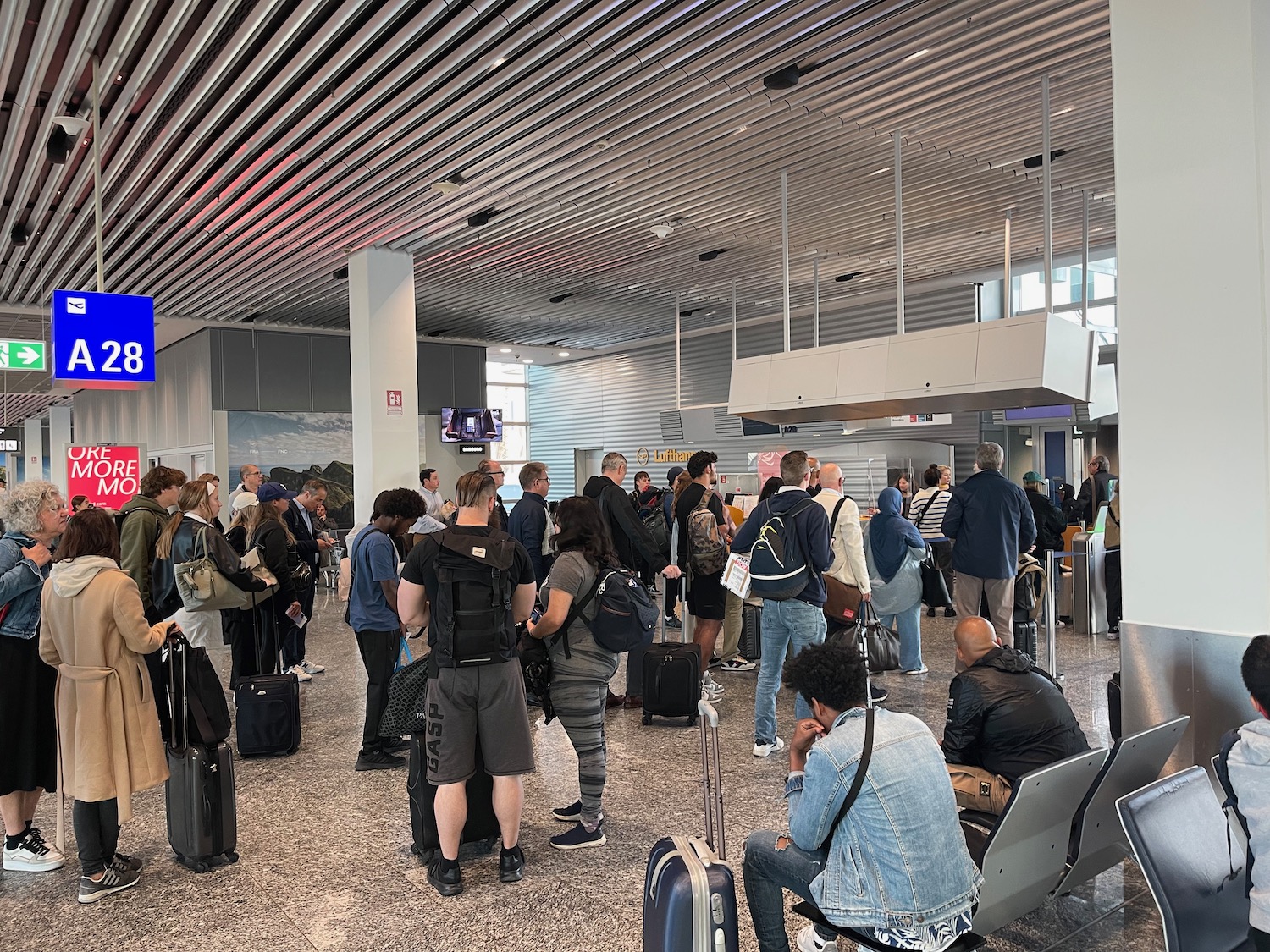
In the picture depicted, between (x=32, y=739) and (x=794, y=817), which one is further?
(x=32, y=739)

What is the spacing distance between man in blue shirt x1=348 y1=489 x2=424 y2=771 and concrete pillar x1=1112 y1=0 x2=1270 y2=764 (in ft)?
11.3

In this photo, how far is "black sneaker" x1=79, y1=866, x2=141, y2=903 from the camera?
3508 mm

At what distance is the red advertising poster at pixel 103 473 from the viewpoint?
39.3 feet

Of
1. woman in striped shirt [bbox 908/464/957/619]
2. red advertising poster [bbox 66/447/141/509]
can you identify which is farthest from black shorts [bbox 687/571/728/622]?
red advertising poster [bbox 66/447/141/509]

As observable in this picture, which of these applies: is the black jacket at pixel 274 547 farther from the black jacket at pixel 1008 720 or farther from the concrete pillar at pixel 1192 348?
the concrete pillar at pixel 1192 348

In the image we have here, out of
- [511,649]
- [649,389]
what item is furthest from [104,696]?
[649,389]

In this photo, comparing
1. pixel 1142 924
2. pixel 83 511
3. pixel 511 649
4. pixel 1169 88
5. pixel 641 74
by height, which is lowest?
pixel 1142 924

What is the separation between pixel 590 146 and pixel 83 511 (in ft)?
14.6

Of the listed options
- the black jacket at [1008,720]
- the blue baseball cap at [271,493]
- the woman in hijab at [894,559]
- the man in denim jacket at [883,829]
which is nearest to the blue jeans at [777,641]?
the woman in hijab at [894,559]

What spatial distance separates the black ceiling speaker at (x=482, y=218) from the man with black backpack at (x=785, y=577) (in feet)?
14.7

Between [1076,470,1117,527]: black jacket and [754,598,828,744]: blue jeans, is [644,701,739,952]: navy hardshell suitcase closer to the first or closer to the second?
[754,598,828,744]: blue jeans

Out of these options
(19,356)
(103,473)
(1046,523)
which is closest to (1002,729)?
(1046,523)

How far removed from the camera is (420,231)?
8828mm

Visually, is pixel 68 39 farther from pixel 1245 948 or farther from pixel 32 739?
pixel 1245 948
